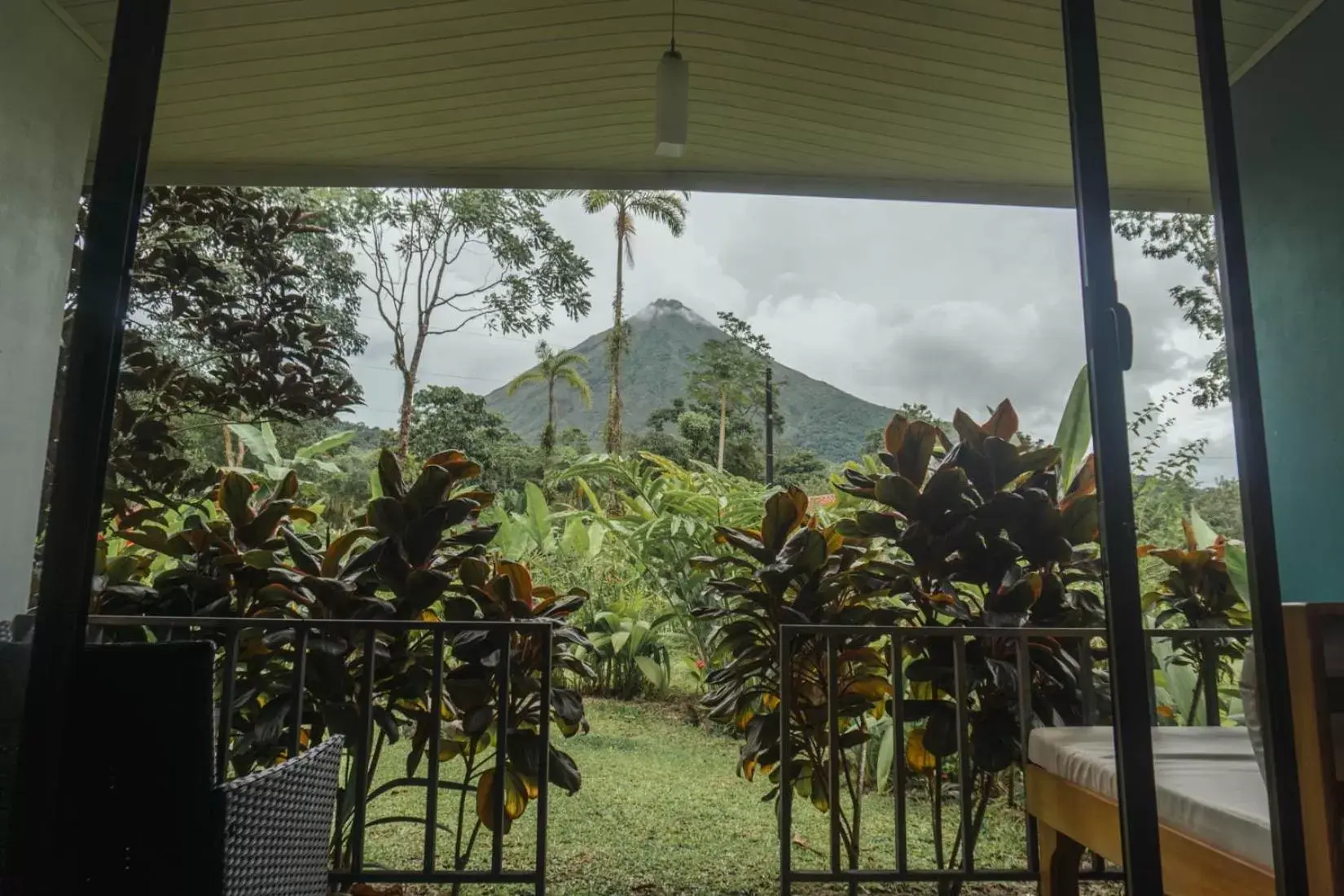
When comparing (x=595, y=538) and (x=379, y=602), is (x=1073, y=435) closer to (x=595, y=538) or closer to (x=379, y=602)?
(x=379, y=602)

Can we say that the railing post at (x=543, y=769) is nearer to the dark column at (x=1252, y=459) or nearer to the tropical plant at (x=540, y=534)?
the dark column at (x=1252, y=459)

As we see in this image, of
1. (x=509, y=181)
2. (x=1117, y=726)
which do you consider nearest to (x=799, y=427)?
(x=509, y=181)

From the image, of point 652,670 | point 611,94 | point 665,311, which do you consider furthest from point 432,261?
point 611,94

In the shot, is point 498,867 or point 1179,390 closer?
point 1179,390

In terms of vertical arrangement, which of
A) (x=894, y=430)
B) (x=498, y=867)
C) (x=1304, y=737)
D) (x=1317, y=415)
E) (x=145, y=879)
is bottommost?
(x=498, y=867)

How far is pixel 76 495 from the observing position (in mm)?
1043

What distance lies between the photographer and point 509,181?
9.33 ft

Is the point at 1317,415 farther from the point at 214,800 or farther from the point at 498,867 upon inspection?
the point at 498,867

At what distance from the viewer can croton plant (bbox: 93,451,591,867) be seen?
2162 mm

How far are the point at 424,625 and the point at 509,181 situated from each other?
165cm

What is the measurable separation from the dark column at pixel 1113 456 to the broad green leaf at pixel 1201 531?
0.43m

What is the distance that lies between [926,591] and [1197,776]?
1.16 m

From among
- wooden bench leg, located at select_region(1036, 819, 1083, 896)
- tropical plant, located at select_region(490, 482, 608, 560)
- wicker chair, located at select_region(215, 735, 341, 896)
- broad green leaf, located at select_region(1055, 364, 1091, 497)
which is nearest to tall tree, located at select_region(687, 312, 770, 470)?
tropical plant, located at select_region(490, 482, 608, 560)

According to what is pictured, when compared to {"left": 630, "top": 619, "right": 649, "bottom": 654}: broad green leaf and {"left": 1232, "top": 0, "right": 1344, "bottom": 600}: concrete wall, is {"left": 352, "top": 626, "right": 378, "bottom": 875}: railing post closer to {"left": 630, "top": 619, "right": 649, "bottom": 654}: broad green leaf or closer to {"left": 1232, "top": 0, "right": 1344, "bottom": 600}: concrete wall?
{"left": 1232, "top": 0, "right": 1344, "bottom": 600}: concrete wall
